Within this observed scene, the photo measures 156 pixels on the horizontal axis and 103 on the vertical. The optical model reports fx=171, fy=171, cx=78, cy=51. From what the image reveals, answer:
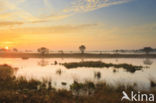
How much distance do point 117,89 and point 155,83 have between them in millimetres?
5489

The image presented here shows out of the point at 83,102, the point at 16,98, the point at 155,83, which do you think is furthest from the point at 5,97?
the point at 155,83

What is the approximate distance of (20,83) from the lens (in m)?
15.3

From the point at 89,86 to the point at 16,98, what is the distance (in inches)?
245

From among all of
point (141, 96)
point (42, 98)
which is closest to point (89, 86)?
point (141, 96)

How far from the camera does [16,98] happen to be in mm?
9883

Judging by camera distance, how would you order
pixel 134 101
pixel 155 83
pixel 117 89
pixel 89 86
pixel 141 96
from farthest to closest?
1. pixel 155 83
2. pixel 89 86
3. pixel 117 89
4. pixel 141 96
5. pixel 134 101

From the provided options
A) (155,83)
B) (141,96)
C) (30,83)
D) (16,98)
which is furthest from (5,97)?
(155,83)

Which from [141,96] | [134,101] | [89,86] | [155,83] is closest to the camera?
[134,101]

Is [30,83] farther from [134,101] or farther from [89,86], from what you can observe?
[134,101]

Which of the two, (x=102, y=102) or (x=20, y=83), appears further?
(x=20, y=83)

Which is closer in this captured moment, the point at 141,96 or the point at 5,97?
the point at 5,97

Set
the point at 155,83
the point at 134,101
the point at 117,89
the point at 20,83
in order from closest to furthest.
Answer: the point at 134,101 → the point at 117,89 → the point at 20,83 → the point at 155,83

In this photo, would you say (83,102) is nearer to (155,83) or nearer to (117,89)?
(117,89)

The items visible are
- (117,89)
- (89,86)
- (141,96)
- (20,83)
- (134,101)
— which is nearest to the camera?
(134,101)
